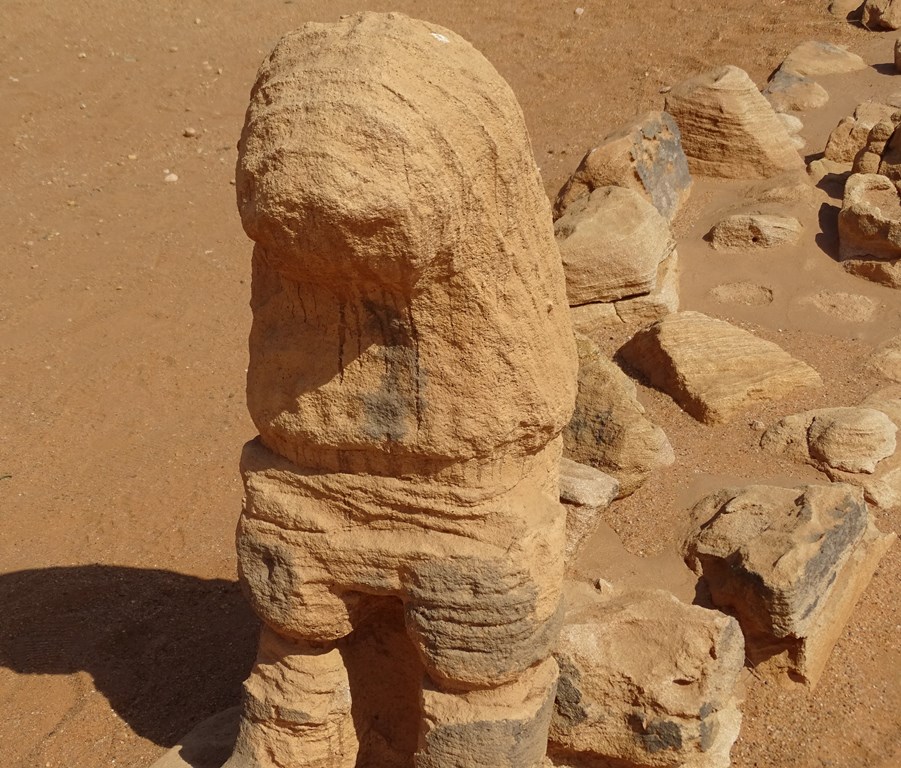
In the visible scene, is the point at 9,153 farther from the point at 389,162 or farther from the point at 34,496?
the point at 389,162

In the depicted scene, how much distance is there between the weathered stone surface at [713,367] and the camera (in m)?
5.96

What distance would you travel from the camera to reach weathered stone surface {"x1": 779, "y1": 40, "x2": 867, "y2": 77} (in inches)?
421

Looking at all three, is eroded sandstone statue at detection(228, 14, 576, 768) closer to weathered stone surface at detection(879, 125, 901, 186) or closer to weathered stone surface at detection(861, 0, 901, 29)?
weathered stone surface at detection(879, 125, 901, 186)

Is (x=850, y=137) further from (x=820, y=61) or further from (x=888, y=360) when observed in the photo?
(x=888, y=360)

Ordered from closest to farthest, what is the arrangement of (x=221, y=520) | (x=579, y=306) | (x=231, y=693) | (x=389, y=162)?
1. (x=389, y=162)
2. (x=231, y=693)
3. (x=221, y=520)
4. (x=579, y=306)

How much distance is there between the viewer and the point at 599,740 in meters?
3.73

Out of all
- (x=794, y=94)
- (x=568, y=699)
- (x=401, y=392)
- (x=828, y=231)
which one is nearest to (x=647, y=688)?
(x=568, y=699)

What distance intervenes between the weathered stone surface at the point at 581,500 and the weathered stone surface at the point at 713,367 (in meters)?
1.19

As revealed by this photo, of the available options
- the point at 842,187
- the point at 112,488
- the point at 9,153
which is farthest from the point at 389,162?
the point at 9,153

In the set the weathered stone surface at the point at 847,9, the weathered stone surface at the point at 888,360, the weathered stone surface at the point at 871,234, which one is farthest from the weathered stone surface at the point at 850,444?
the weathered stone surface at the point at 847,9

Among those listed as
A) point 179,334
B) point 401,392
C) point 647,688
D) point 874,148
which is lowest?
point 179,334

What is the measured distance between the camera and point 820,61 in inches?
427

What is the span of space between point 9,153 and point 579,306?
5606 millimetres

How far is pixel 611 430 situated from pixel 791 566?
1357mm
